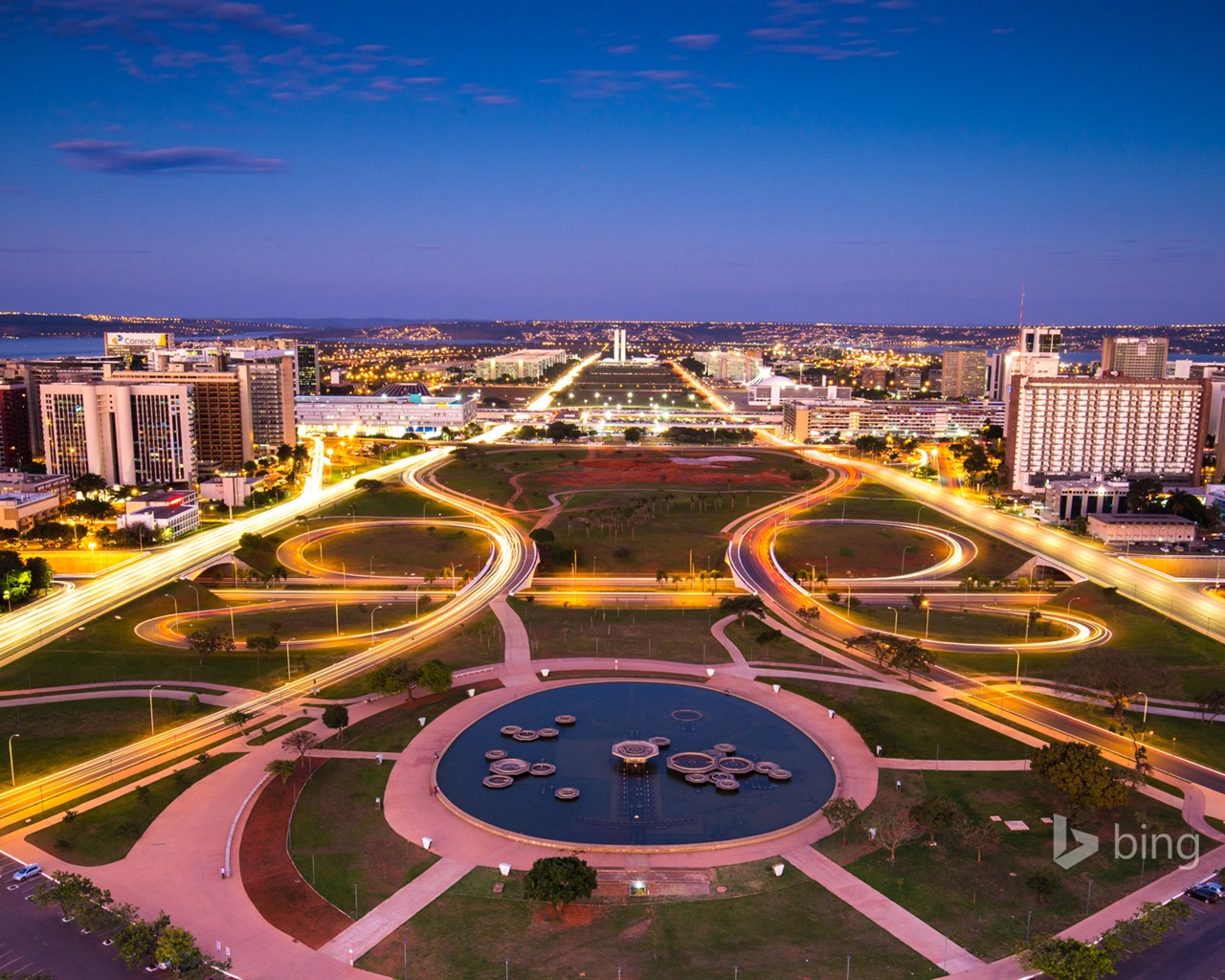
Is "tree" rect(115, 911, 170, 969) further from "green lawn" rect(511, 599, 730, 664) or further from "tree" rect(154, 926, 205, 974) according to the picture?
"green lawn" rect(511, 599, 730, 664)

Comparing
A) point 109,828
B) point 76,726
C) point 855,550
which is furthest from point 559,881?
point 855,550

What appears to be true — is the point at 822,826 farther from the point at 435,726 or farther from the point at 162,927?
the point at 162,927

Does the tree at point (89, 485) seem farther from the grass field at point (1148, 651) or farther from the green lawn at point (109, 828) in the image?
the grass field at point (1148, 651)

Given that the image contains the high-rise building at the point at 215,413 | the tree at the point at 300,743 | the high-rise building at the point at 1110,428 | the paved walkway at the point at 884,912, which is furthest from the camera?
the high-rise building at the point at 215,413

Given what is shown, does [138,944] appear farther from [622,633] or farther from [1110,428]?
[1110,428]

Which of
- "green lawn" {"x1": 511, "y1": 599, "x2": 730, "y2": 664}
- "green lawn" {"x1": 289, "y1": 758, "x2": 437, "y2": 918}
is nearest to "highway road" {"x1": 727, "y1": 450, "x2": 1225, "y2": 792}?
"green lawn" {"x1": 511, "y1": 599, "x2": 730, "y2": 664}

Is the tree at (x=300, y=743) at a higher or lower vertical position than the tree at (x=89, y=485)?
lower

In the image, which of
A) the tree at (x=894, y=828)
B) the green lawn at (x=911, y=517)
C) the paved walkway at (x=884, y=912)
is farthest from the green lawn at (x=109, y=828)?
the green lawn at (x=911, y=517)
